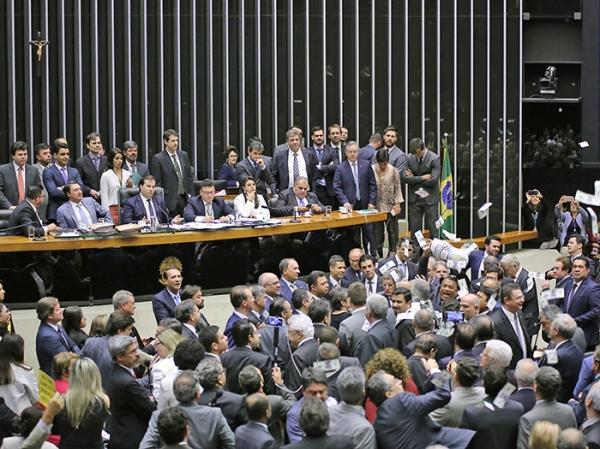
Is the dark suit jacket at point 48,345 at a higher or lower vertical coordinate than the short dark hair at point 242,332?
lower

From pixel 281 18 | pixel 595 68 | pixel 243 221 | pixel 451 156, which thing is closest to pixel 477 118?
pixel 451 156

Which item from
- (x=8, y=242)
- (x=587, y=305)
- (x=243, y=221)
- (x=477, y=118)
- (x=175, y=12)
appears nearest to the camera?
(x=587, y=305)

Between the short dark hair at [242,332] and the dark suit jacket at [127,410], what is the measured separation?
2.38 ft

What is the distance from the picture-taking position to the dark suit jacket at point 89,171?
12.5m

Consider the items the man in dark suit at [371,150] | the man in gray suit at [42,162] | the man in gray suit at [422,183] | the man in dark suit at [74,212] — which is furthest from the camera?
the man in gray suit at [422,183]

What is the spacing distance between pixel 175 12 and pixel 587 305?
7598 millimetres

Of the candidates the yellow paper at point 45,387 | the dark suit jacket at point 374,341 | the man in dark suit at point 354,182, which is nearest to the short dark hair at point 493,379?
the dark suit jacket at point 374,341

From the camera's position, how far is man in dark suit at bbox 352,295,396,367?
7.48m

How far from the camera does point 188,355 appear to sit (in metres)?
6.54

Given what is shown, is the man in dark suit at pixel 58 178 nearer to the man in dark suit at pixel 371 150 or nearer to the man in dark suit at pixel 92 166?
the man in dark suit at pixel 92 166

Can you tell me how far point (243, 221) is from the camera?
37.7ft

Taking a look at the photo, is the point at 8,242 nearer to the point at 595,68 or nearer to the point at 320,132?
the point at 320,132

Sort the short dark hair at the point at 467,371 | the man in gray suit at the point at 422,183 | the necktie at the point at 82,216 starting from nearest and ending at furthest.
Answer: the short dark hair at the point at 467,371, the necktie at the point at 82,216, the man in gray suit at the point at 422,183

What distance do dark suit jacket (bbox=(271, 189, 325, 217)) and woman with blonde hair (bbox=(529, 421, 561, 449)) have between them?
22.7 feet
